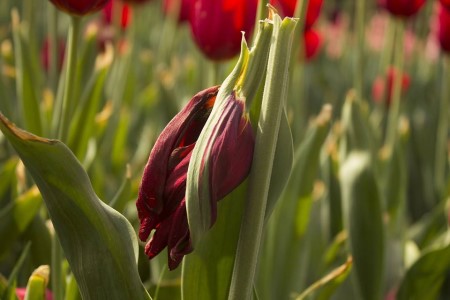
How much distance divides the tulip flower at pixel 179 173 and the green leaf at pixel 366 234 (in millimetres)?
603

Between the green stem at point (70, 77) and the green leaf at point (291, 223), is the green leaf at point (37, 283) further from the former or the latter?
the green leaf at point (291, 223)

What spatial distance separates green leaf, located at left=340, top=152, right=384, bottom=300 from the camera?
1168 mm

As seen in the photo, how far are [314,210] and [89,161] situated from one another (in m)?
0.37

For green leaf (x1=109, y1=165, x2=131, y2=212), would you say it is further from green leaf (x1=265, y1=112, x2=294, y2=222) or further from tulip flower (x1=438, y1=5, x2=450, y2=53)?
tulip flower (x1=438, y1=5, x2=450, y2=53)

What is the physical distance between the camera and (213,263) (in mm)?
691

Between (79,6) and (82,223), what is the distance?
0.30 metres

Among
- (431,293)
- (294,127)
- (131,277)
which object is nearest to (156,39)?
(294,127)

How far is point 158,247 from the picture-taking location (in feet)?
1.95

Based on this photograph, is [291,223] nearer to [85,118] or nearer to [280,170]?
[85,118]

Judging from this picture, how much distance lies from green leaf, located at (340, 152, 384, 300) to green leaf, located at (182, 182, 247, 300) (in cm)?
50

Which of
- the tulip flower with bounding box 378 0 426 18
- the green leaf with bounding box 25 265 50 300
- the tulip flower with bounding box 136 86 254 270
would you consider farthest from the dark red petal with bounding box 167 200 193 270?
the tulip flower with bounding box 378 0 426 18

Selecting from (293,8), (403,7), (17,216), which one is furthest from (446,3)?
(17,216)

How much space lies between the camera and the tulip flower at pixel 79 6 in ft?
2.78

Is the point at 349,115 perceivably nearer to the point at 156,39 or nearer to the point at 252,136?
the point at 252,136
